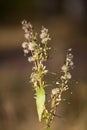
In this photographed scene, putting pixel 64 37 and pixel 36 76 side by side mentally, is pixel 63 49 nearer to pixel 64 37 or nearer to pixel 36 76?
pixel 64 37

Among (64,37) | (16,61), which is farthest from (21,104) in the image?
(64,37)

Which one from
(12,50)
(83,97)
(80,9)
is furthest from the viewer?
(80,9)

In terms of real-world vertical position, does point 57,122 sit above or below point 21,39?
below

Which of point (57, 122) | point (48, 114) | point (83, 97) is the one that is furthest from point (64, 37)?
point (48, 114)

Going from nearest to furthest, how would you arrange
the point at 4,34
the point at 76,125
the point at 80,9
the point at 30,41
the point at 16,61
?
the point at 30,41
the point at 76,125
the point at 16,61
the point at 4,34
the point at 80,9

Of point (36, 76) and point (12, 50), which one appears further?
point (12, 50)

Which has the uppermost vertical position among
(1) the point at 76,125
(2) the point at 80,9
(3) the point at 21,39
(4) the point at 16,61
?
(2) the point at 80,9

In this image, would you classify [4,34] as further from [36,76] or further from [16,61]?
[36,76]
